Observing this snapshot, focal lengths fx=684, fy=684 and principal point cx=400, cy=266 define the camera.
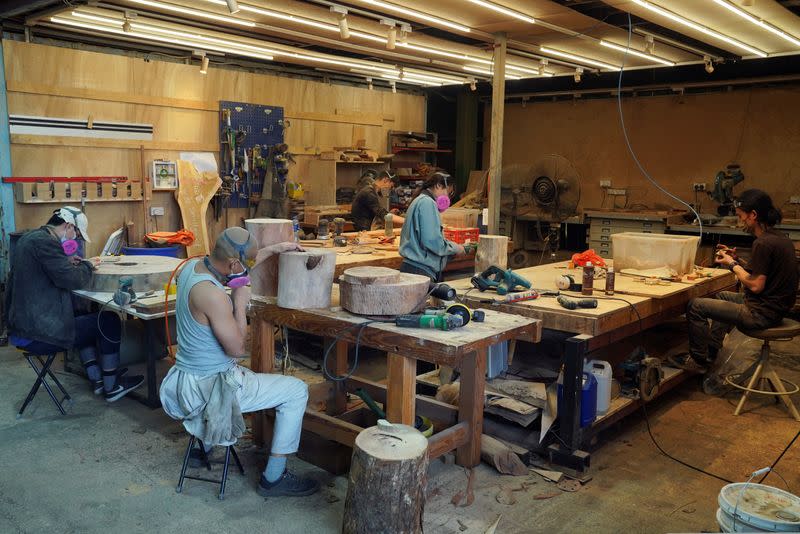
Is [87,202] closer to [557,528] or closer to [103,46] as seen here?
[103,46]

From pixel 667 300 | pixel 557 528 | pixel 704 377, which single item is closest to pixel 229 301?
pixel 557 528

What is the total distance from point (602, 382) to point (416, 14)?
141 inches

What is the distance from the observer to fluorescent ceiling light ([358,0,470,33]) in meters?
5.58

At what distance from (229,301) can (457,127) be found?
877cm

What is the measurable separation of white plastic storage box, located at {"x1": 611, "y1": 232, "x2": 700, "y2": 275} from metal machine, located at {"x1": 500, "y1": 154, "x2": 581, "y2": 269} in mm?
2615

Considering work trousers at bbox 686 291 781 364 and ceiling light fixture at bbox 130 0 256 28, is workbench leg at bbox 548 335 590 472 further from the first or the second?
ceiling light fixture at bbox 130 0 256 28

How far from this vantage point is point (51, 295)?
440 centimetres

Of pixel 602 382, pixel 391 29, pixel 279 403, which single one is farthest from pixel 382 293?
pixel 391 29

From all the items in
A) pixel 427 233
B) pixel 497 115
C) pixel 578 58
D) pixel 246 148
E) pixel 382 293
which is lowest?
pixel 382 293

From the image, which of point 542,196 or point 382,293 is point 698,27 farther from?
point 382,293

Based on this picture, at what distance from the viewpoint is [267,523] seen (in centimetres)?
316

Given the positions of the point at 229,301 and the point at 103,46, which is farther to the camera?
the point at 103,46

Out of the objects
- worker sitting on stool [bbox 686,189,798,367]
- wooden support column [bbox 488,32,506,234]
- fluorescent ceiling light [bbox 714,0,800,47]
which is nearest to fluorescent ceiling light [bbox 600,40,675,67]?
wooden support column [bbox 488,32,506,234]

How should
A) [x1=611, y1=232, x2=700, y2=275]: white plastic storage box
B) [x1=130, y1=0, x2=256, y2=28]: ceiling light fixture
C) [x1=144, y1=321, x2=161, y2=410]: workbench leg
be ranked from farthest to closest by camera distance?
[x1=130, y1=0, x2=256, y2=28]: ceiling light fixture
[x1=611, y1=232, x2=700, y2=275]: white plastic storage box
[x1=144, y1=321, x2=161, y2=410]: workbench leg
